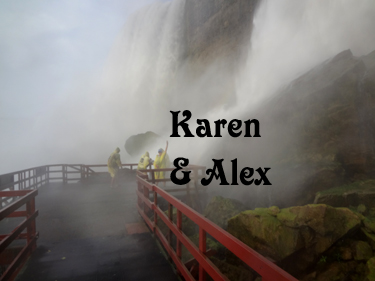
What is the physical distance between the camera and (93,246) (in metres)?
4.92

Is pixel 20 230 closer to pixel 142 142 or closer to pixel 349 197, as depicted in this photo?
pixel 349 197

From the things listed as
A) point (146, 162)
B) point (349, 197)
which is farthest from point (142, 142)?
point (349, 197)

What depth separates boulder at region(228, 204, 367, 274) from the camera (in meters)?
4.24

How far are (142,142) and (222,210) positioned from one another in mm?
26127

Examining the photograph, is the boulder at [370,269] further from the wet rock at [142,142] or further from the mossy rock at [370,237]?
the wet rock at [142,142]

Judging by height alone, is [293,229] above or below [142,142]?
below

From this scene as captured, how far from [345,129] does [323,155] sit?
1.18m

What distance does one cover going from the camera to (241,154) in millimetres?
11156

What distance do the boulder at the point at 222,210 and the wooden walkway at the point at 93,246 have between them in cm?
184

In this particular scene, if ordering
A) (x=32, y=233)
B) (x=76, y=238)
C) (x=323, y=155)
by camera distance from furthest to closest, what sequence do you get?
(x=323, y=155) < (x=76, y=238) < (x=32, y=233)

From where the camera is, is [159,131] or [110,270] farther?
[159,131]

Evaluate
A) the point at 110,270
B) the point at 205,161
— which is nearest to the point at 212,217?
the point at 110,270

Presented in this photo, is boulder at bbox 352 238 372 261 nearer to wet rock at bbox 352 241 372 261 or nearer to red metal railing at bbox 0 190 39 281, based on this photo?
wet rock at bbox 352 241 372 261

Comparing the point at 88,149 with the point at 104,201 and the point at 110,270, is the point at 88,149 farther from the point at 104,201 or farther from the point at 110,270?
the point at 110,270
